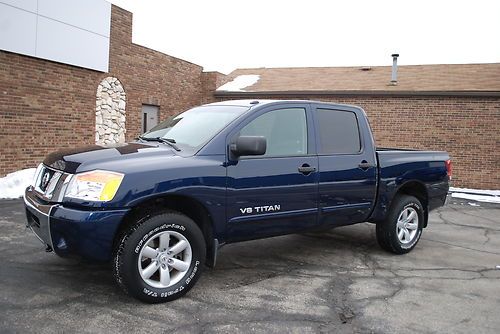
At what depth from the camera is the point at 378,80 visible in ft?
55.3

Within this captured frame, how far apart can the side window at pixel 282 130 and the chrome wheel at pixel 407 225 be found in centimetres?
192

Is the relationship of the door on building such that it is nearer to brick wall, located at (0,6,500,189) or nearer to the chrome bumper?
brick wall, located at (0,6,500,189)

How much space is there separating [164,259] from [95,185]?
85 centimetres

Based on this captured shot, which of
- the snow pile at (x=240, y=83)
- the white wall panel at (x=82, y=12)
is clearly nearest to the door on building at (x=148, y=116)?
the white wall panel at (x=82, y=12)

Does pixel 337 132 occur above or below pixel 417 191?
above

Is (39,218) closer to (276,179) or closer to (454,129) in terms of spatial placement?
(276,179)

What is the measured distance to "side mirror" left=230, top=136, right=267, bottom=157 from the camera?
158 inches

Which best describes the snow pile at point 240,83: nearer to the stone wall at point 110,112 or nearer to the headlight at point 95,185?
Result: the stone wall at point 110,112

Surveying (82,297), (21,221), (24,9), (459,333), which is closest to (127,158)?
(82,297)

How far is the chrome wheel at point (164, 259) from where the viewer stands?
3744 mm

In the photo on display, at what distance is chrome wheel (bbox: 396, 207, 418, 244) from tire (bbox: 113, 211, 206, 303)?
298 centimetres

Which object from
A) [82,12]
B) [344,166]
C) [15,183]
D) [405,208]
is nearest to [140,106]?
[82,12]

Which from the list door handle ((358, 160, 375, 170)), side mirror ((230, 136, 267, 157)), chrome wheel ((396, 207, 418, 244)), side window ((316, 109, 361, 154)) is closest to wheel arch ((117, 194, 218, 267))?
side mirror ((230, 136, 267, 157))

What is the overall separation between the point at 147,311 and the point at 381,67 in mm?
17575
